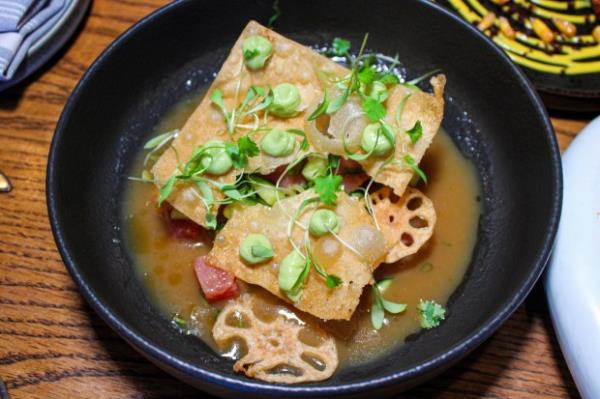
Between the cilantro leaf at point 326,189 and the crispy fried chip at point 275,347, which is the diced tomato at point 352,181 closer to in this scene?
the cilantro leaf at point 326,189

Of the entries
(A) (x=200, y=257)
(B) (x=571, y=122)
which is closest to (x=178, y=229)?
(A) (x=200, y=257)

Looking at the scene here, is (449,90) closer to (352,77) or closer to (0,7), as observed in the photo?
(352,77)

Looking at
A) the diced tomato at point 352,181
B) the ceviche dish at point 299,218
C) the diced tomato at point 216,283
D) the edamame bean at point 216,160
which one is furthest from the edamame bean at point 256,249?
the diced tomato at point 352,181

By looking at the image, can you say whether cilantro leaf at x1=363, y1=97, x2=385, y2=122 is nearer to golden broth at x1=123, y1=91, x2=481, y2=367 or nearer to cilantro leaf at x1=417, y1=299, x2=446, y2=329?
golden broth at x1=123, y1=91, x2=481, y2=367

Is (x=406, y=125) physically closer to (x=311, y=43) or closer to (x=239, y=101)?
(x=239, y=101)

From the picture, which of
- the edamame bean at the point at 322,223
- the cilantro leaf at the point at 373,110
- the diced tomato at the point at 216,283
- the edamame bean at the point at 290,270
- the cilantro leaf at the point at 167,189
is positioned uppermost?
the cilantro leaf at the point at 373,110

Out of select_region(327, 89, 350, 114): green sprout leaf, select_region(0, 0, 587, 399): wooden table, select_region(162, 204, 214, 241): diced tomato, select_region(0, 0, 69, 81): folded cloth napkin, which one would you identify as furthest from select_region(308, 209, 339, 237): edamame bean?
select_region(0, 0, 69, 81): folded cloth napkin
